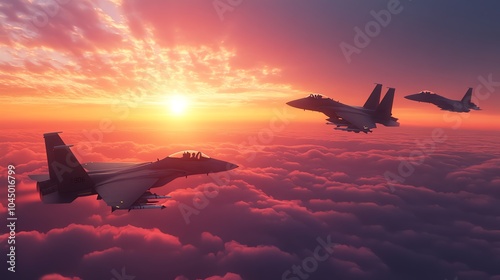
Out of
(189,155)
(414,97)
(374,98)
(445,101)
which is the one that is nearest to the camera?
(189,155)

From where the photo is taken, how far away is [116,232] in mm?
113688

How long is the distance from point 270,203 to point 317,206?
38.8 meters

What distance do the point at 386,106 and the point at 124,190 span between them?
34.9 m

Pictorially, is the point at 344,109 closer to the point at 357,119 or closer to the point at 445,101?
the point at 357,119

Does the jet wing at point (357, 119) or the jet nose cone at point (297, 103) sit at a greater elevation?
the jet nose cone at point (297, 103)

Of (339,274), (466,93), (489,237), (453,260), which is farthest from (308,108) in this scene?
(489,237)

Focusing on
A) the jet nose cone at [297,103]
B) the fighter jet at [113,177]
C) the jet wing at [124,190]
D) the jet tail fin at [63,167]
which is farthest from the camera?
the jet nose cone at [297,103]

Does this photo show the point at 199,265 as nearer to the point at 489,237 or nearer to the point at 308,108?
the point at 308,108

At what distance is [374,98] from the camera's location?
3559cm

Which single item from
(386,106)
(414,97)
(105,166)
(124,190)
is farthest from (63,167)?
(414,97)

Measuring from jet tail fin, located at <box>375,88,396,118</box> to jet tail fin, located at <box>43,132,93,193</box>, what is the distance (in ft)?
120

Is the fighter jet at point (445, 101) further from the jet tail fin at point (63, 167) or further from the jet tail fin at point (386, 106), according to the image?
the jet tail fin at point (63, 167)

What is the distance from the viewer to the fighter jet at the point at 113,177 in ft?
51.3

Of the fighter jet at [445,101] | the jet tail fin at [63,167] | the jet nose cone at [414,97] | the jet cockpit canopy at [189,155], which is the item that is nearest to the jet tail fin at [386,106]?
the jet nose cone at [414,97]
